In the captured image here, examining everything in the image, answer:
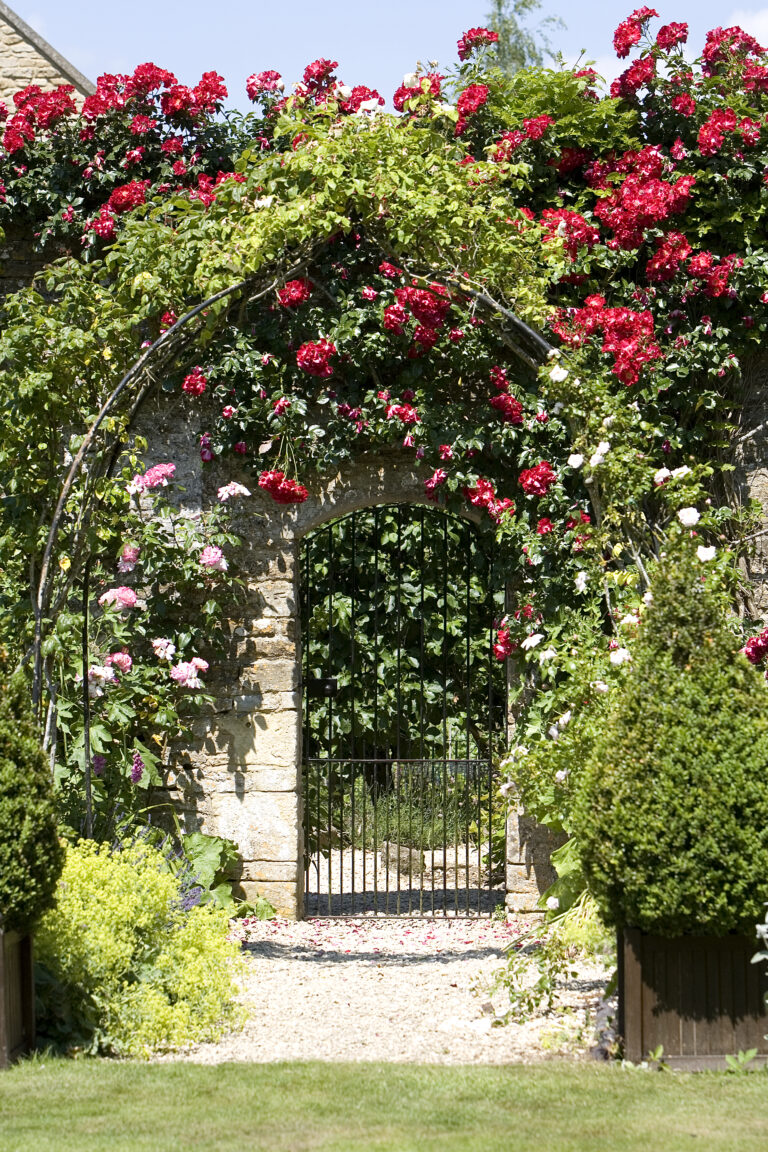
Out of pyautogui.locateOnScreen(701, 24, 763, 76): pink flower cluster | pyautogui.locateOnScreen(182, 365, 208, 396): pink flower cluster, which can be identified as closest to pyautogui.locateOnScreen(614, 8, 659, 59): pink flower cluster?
pyautogui.locateOnScreen(701, 24, 763, 76): pink flower cluster

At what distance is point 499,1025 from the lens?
444 cm

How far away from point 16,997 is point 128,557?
301 cm

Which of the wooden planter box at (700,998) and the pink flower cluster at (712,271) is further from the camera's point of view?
the pink flower cluster at (712,271)

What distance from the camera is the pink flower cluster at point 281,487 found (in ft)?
21.3

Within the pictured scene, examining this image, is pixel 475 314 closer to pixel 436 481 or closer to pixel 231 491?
pixel 436 481

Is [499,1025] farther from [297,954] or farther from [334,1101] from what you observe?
[297,954]

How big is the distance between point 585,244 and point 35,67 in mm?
3418

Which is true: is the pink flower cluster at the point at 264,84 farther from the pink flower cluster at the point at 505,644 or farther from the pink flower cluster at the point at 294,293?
the pink flower cluster at the point at 505,644

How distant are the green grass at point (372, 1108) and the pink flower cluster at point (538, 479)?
3.16 meters

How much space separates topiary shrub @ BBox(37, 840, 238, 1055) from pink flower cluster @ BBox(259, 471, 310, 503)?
2299 mm

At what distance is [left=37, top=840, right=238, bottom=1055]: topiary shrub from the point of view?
166 inches

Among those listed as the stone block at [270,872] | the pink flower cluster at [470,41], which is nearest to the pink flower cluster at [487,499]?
the stone block at [270,872]

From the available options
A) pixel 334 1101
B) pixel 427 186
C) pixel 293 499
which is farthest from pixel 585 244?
pixel 334 1101

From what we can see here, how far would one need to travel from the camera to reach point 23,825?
152 inches
